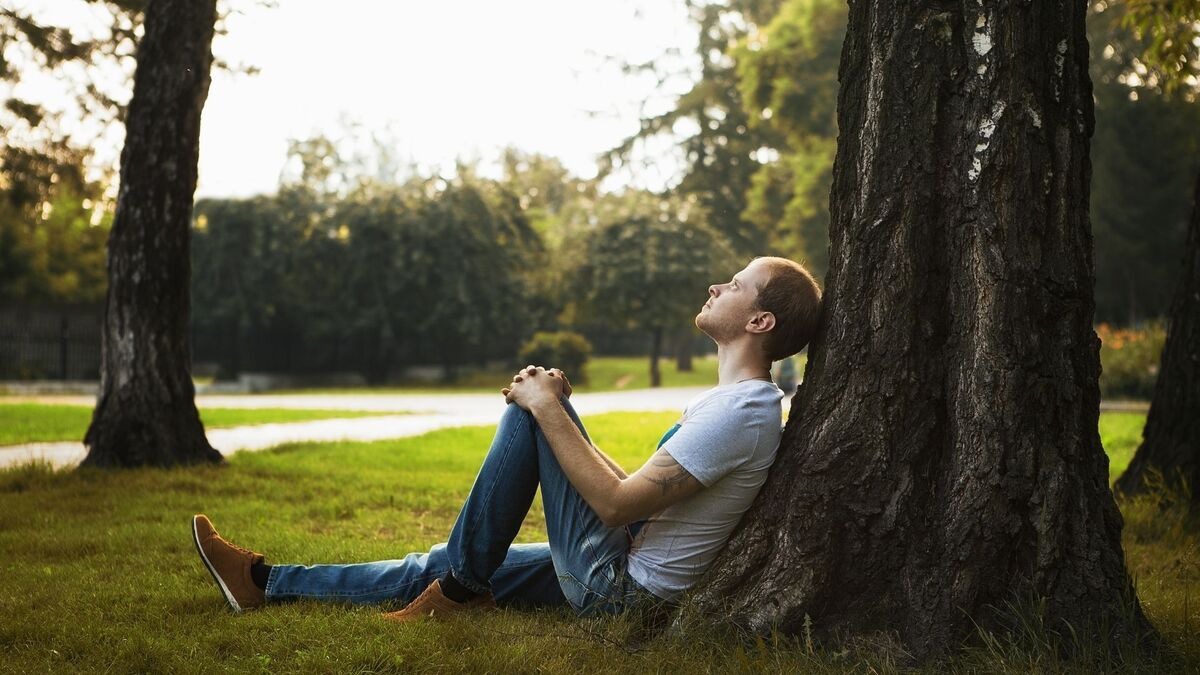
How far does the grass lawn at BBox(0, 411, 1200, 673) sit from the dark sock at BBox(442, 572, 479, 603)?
92 mm

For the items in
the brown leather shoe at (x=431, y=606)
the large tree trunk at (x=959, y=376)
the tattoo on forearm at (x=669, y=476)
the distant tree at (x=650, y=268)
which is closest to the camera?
the large tree trunk at (x=959, y=376)

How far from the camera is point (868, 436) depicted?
3.27 metres

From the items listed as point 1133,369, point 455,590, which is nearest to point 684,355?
point 1133,369

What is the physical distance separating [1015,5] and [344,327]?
26087 mm

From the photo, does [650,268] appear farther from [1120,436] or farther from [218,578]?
[218,578]

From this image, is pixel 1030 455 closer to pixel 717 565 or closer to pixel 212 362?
pixel 717 565

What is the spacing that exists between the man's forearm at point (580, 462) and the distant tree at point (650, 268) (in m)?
25.4

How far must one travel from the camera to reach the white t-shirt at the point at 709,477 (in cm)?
329

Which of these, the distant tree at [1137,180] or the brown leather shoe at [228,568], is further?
the distant tree at [1137,180]

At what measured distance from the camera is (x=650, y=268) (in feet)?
94.3

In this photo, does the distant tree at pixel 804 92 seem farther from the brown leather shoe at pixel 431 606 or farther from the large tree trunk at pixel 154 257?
the brown leather shoe at pixel 431 606

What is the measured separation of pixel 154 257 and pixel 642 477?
238 inches

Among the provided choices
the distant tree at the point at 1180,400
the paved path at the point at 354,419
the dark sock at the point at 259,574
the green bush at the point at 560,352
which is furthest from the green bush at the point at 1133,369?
the dark sock at the point at 259,574

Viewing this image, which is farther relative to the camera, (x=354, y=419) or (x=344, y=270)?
(x=344, y=270)
